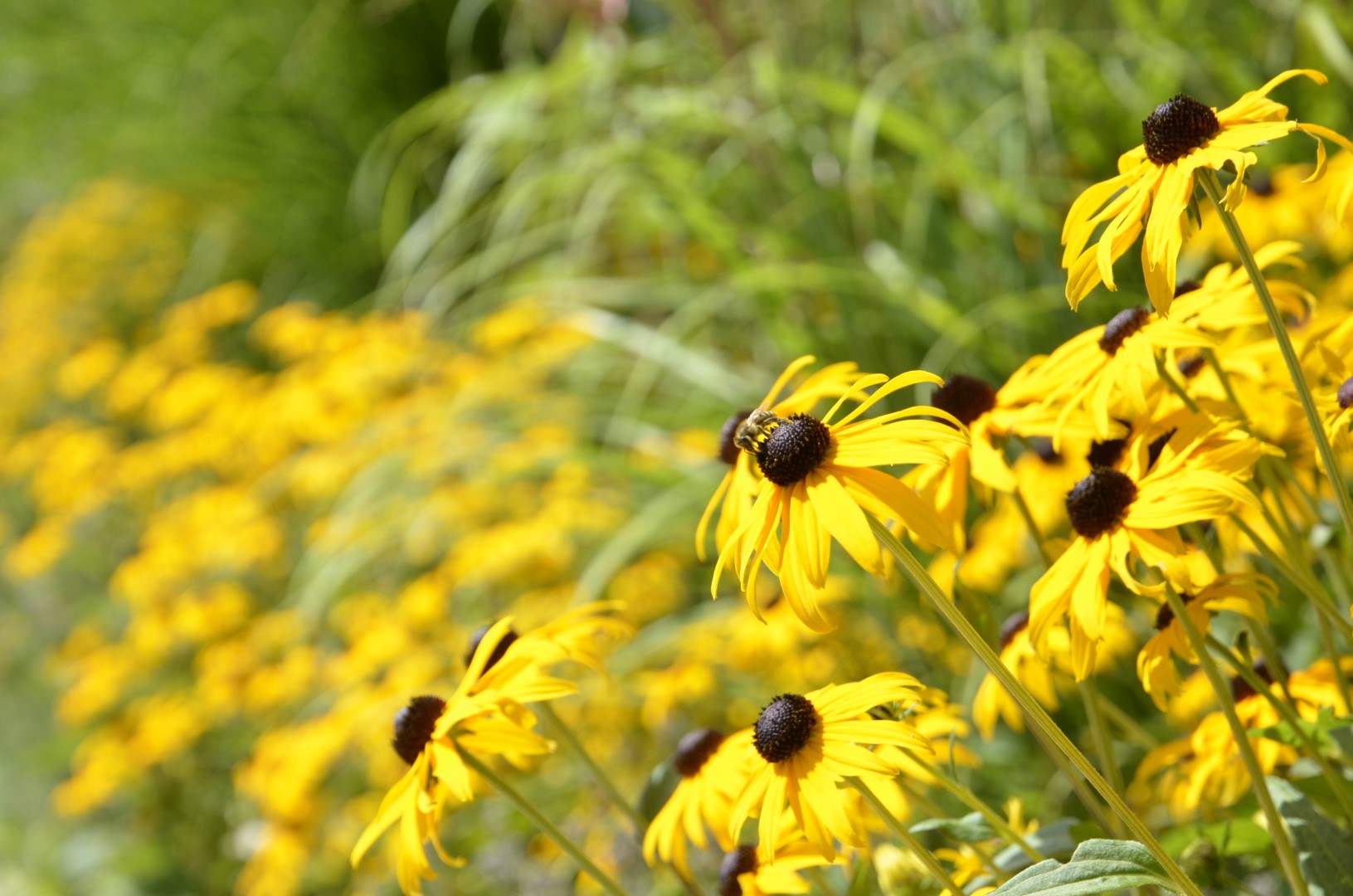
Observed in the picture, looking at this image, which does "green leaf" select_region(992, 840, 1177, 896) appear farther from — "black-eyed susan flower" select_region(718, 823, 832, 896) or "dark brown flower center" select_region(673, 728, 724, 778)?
"dark brown flower center" select_region(673, 728, 724, 778)

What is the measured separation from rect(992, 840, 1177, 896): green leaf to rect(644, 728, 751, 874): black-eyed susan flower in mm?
235

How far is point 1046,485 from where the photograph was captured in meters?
0.96

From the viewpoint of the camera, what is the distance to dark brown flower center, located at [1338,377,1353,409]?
58 cm

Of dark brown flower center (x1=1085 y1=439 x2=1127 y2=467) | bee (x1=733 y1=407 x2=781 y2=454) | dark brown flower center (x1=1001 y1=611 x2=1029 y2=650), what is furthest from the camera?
dark brown flower center (x1=1001 y1=611 x2=1029 y2=650)

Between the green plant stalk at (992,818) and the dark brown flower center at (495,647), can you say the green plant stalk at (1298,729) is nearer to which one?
the green plant stalk at (992,818)

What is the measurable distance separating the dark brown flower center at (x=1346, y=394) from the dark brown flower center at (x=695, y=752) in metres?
0.40

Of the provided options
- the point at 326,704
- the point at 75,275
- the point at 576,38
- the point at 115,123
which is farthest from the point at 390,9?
the point at 326,704

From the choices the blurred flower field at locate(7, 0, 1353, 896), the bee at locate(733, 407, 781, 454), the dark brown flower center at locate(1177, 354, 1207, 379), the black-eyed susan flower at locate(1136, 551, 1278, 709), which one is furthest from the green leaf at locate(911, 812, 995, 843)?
the dark brown flower center at locate(1177, 354, 1207, 379)

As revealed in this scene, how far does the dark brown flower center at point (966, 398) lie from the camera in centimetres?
71

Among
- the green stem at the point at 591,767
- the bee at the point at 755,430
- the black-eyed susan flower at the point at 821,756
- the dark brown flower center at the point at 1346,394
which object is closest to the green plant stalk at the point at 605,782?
the green stem at the point at 591,767

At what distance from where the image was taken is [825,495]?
0.52 m

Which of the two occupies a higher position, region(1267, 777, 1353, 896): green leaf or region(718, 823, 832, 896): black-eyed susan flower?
region(718, 823, 832, 896): black-eyed susan flower

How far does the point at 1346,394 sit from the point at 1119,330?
0.11 meters

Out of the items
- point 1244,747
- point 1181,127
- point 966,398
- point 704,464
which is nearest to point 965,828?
point 1244,747
